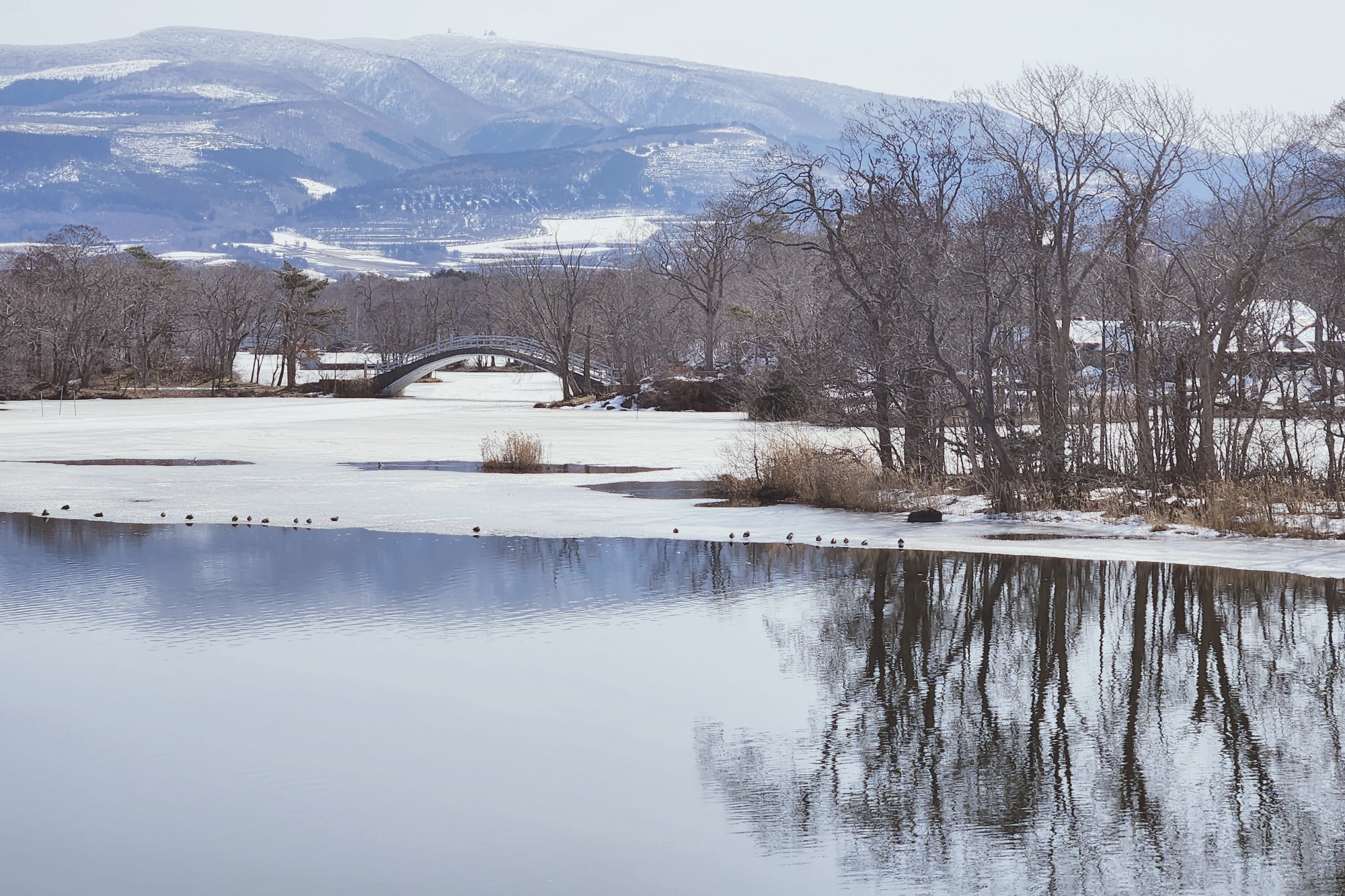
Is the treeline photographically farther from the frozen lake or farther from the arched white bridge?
the arched white bridge

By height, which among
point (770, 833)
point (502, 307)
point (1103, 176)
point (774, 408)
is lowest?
point (770, 833)

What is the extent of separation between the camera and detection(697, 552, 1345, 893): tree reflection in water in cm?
750

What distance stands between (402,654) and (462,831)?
4536 millimetres

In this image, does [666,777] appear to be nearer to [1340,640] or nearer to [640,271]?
[1340,640]

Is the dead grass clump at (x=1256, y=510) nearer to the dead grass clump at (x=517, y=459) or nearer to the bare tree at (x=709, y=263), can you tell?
the dead grass clump at (x=517, y=459)

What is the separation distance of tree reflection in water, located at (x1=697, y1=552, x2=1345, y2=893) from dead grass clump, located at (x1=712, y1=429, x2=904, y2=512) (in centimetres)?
687

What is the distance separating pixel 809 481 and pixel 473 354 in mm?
59628

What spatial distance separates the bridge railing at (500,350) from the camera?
72.8m

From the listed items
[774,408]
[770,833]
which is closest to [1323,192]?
[770,833]

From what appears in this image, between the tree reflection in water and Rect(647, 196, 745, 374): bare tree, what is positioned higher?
Rect(647, 196, 745, 374): bare tree

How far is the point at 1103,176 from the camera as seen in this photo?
78.0 feet

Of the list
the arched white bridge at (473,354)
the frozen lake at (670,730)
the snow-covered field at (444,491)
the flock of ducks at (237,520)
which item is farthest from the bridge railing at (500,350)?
the frozen lake at (670,730)

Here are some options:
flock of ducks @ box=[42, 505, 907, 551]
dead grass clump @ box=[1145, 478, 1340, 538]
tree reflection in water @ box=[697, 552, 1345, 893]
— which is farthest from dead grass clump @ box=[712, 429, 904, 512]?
tree reflection in water @ box=[697, 552, 1345, 893]

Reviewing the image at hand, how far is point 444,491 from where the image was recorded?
81.7ft
